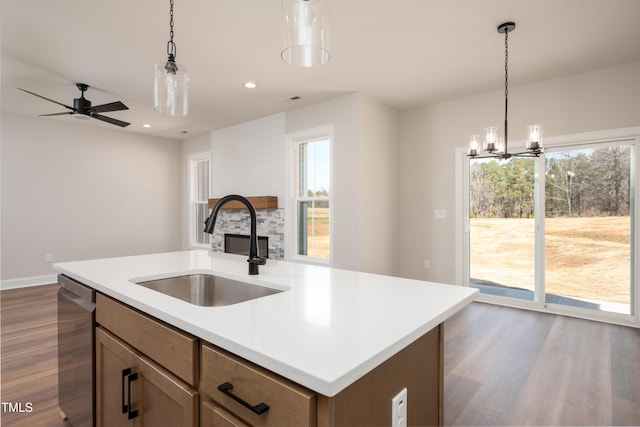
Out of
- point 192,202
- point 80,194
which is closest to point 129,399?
point 80,194

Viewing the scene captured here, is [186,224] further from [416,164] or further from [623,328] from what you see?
[623,328]

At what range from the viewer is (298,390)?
2.26 feet

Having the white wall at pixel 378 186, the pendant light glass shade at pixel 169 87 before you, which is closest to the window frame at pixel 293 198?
the white wall at pixel 378 186

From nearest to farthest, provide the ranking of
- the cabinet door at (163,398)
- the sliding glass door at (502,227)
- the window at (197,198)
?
the cabinet door at (163,398), the sliding glass door at (502,227), the window at (197,198)

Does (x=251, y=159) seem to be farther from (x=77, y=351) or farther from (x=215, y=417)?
(x=215, y=417)

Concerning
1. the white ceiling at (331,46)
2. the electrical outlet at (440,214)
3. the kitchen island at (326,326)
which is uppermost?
the white ceiling at (331,46)

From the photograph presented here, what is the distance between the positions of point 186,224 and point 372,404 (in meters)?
7.02

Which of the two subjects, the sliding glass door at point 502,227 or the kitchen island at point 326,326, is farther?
the sliding glass door at point 502,227

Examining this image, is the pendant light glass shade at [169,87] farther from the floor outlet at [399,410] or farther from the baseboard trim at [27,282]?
the baseboard trim at [27,282]

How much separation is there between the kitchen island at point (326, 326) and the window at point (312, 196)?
3.12 metres

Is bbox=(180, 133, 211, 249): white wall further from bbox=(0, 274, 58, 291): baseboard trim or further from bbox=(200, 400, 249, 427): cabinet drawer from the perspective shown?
bbox=(200, 400, 249, 427): cabinet drawer

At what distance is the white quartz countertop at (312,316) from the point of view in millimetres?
717

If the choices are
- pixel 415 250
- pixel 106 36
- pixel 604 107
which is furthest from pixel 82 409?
pixel 604 107

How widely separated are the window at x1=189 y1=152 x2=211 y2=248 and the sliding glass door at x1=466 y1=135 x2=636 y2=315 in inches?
202
